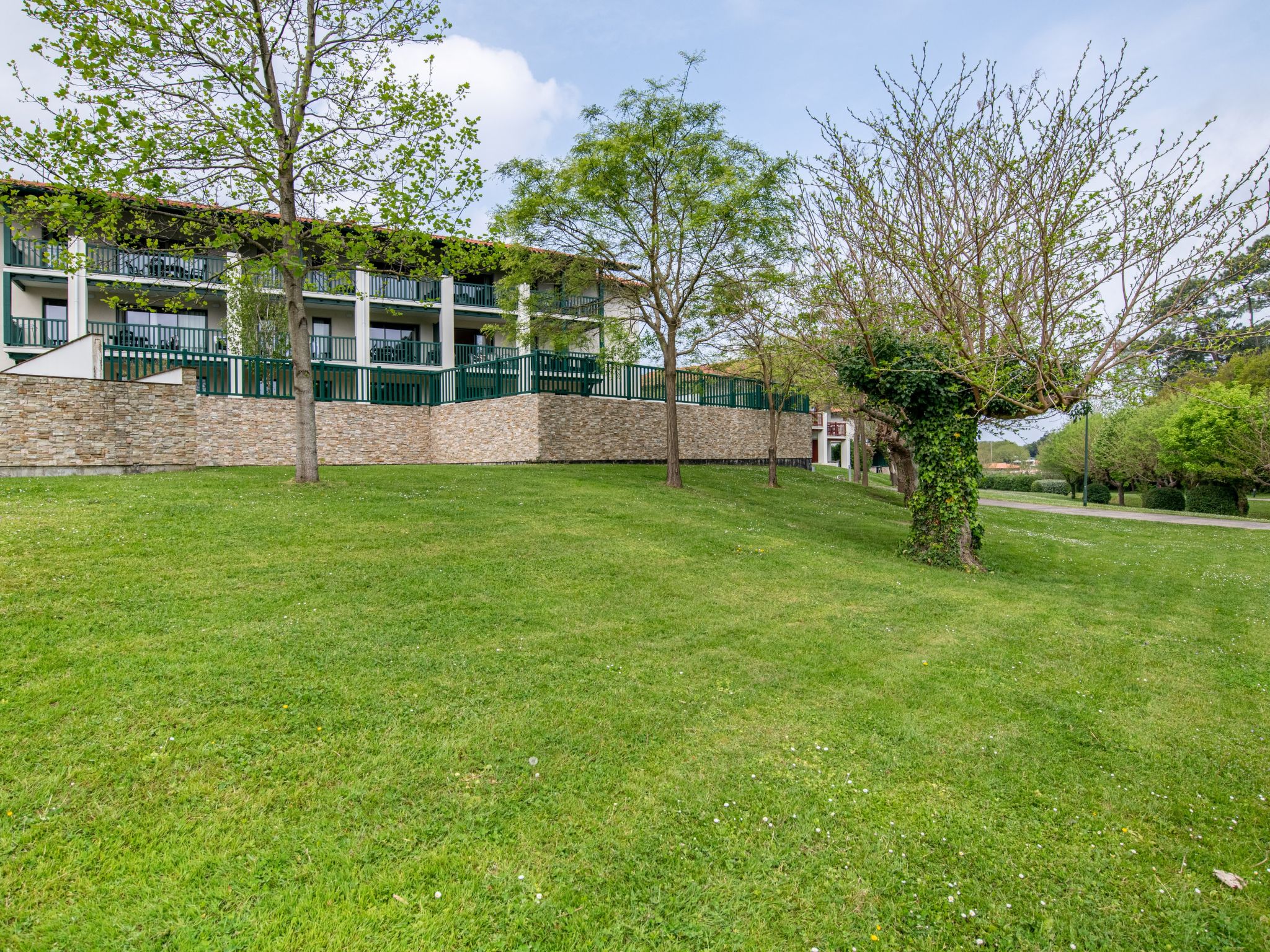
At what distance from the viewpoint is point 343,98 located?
1177 cm

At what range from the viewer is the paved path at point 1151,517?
24219 mm

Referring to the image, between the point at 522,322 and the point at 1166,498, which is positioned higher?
the point at 522,322

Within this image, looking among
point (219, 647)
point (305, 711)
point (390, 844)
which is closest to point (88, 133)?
point (219, 647)

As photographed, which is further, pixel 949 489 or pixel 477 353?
pixel 477 353

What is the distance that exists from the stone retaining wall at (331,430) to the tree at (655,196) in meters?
4.57

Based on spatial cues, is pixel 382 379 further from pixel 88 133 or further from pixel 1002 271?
pixel 1002 271

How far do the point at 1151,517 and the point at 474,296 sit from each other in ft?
105

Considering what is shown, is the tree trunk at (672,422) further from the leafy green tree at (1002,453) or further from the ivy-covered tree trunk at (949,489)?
the leafy green tree at (1002,453)

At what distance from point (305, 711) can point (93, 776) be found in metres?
1.09

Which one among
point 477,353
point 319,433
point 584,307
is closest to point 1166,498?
point 584,307

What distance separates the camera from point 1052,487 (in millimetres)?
54906

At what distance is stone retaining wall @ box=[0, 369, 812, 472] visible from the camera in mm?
12891

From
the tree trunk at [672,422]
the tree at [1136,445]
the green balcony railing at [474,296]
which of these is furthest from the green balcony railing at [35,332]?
the tree at [1136,445]

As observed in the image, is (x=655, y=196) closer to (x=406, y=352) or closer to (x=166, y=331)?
(x=406, y=352)
